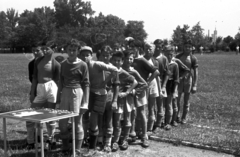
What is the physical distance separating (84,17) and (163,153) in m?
122

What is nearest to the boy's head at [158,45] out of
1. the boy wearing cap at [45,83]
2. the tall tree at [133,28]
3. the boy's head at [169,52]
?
the boy's head at [169,52]

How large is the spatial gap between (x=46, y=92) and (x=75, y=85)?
728mm

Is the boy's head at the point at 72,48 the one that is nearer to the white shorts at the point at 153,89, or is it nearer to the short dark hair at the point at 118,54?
the short dark hair at the point at 118,54

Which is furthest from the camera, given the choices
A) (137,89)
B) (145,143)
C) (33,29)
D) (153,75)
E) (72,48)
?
(33,29)

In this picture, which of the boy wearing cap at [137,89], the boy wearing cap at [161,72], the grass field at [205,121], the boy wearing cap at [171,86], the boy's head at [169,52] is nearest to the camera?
the boy wearing cap at [137,89]

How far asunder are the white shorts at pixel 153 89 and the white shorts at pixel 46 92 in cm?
198

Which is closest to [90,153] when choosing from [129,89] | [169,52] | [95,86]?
[95,86]

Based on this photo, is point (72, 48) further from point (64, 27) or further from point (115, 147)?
point (64, 27)

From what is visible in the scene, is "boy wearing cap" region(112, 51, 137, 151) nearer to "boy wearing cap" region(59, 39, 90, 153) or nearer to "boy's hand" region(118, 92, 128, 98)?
"boy's hand" region(118, 92, 128, 98)

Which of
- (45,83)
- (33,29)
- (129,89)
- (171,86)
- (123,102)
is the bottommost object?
(123,102)

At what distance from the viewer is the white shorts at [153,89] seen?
6434 millimetres

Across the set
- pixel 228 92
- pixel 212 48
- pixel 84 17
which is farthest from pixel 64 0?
pixel 228 92

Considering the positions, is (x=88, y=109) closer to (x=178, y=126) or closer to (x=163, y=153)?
(x=163, y=153)

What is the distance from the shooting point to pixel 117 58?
5332 millimetres
